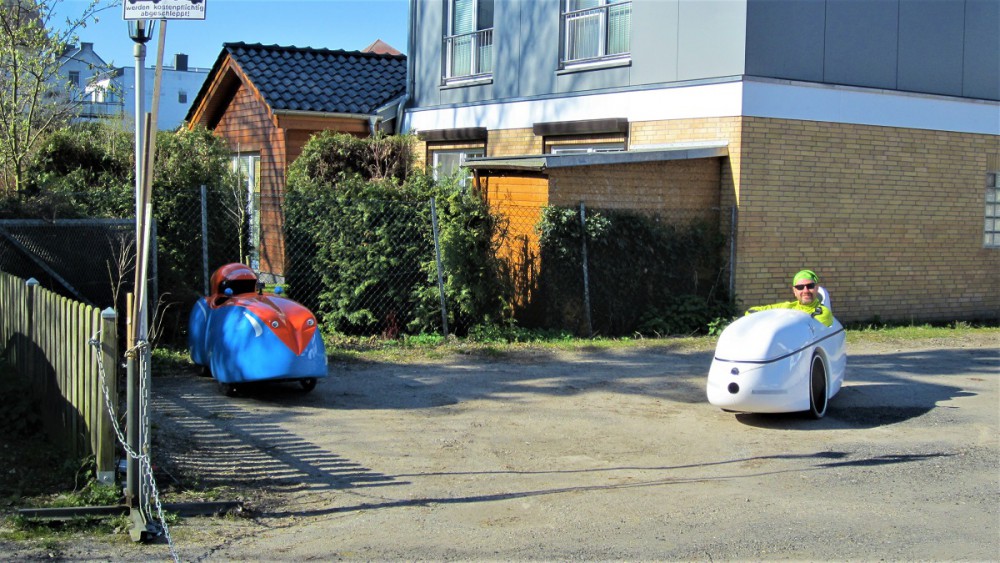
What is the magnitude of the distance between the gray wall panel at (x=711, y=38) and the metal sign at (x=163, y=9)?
9.98 metres

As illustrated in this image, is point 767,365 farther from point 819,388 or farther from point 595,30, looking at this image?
point 595,30

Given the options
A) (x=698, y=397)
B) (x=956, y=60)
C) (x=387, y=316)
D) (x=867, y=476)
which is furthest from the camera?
(x=956, y=60)

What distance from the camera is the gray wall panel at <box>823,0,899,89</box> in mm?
14812

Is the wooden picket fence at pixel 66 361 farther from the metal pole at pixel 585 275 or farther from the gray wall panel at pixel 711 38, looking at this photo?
the gray wall panel at pixel 711 38

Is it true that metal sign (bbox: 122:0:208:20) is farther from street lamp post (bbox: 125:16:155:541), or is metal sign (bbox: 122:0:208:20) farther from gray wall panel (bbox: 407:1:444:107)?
gray wall panel (bbox: 407:1:444:107)

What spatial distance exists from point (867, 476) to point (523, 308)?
6.90 metres

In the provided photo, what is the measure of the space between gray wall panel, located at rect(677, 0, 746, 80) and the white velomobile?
21.4 feet

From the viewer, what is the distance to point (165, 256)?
11.8 meters

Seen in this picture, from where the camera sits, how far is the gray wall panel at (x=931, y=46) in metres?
15.5

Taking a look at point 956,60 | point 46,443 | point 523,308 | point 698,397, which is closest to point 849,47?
point 956,60

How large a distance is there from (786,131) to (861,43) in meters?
1.95

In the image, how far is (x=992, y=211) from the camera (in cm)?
1708

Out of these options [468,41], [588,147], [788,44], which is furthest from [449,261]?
[468,41]

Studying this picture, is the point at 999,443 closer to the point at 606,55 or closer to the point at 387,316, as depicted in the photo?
the point at 387,316
